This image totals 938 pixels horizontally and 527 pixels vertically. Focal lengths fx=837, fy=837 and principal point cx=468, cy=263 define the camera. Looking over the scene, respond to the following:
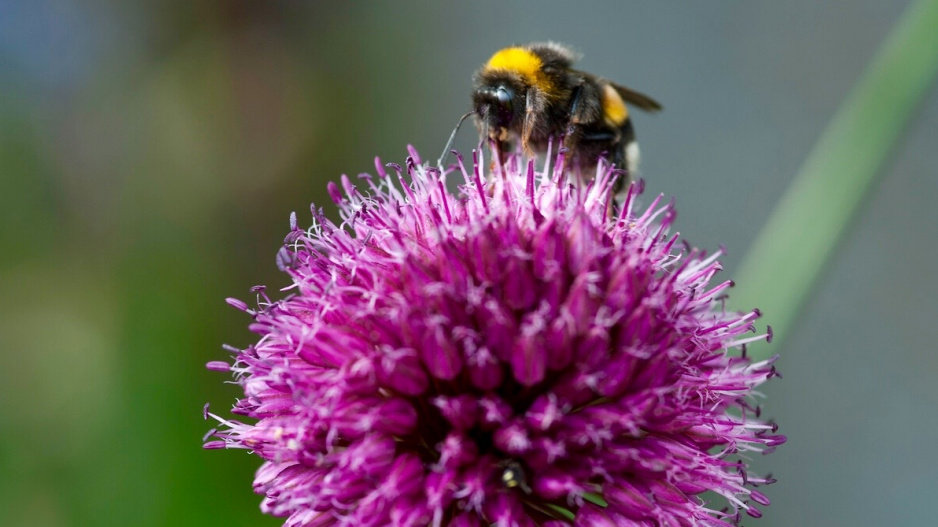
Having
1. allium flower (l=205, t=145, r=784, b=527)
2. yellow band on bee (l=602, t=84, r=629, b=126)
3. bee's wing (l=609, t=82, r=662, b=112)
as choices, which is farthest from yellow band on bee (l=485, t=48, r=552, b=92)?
allium flower (l=205, t=145, r=784, b=527)

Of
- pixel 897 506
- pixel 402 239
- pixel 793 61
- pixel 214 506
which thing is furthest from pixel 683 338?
pixel 793 61

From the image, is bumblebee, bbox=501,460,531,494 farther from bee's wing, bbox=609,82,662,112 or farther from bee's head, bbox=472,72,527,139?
bee's wing, bbox=609,82,662,112

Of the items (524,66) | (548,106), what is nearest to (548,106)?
(548,106)

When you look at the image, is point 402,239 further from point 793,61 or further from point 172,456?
point 793,61

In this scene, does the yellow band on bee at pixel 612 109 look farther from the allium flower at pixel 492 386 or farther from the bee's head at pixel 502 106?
the allium flower at pixel 492 386

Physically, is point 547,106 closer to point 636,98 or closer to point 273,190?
point 636,98

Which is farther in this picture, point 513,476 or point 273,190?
point 273,190

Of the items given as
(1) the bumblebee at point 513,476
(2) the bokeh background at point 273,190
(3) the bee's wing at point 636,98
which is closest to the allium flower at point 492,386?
(1) the bumblebee at point 513,476
